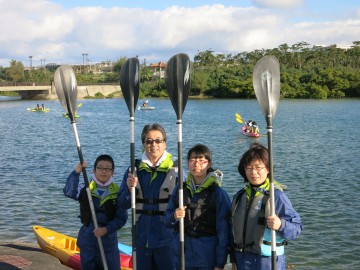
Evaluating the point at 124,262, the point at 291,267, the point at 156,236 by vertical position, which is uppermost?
the point at 156,236

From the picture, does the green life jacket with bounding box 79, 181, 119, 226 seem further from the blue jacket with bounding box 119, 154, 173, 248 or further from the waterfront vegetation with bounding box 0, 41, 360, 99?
the waterfront vegetation with bounding box 0, 41, 360, 99

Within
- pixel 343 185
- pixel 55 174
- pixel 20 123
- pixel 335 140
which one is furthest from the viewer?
pixel 20 123

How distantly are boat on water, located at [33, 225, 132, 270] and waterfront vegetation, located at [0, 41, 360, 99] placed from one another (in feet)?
158

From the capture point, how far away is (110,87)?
3334 inches

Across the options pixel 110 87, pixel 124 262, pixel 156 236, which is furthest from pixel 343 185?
pixel 110 87

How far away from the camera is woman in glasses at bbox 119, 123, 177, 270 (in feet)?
13.8

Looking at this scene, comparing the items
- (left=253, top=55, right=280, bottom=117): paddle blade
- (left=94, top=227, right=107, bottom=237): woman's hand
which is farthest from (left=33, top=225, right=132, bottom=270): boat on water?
(left=253, top=55, right=280, bottom=117): paddle blade

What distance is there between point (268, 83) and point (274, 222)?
1209mm

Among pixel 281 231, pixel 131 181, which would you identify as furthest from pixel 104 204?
pixel 281 231

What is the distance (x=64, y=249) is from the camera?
6.95m

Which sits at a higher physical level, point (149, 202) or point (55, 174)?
point (149, 202)

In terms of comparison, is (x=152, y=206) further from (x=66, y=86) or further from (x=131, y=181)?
(x=66, y=86)

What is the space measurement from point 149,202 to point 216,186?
29.6 inches

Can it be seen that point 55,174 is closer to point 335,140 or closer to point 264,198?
point 264,198
